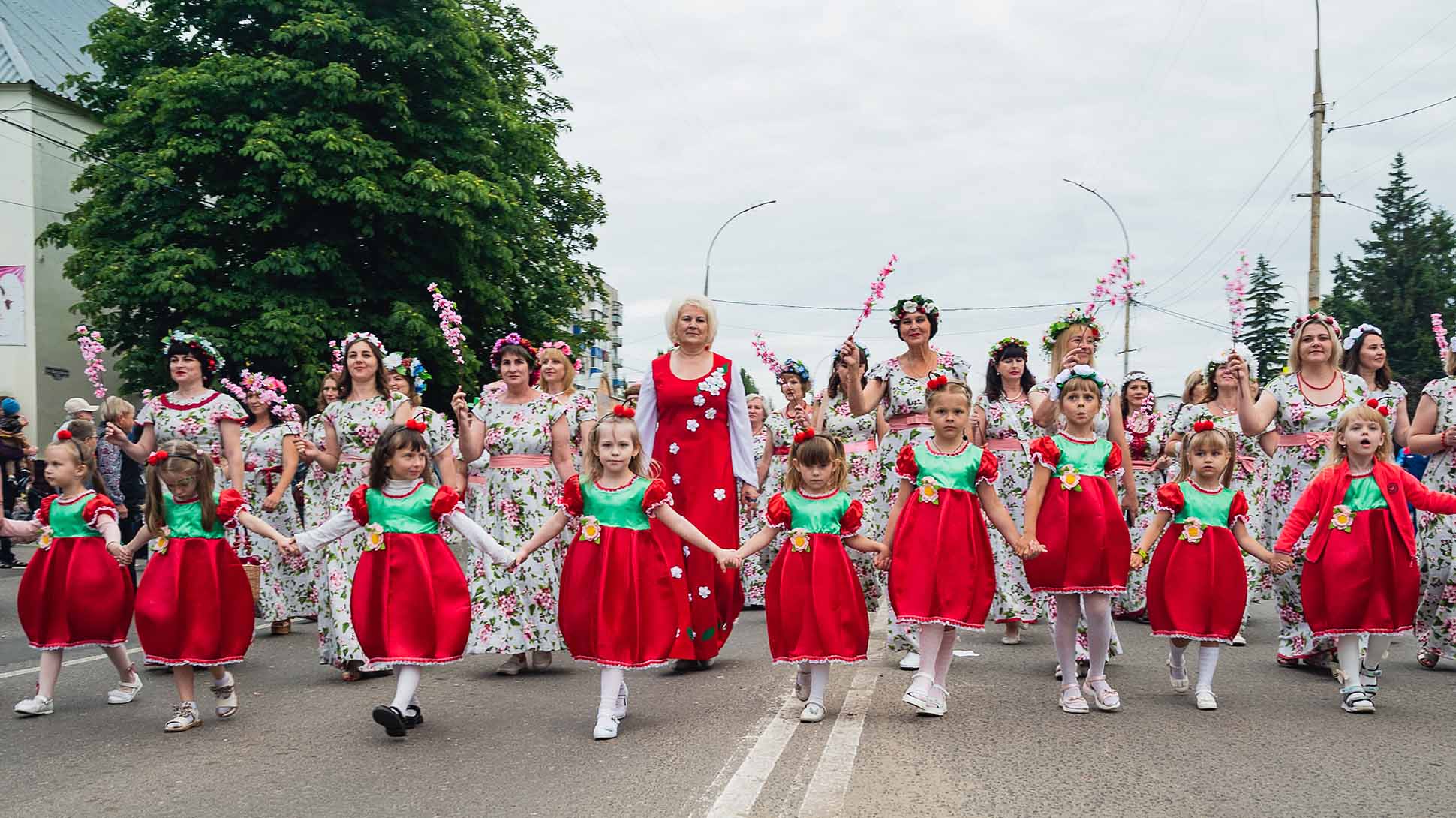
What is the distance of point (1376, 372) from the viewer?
8.64m

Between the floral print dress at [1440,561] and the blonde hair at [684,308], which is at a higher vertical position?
the blonde hair at [684,308]

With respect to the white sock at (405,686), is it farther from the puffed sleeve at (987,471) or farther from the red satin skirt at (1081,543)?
the red satin skirt at (1081,543)

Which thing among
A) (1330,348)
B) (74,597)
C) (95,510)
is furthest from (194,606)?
(1330,348)

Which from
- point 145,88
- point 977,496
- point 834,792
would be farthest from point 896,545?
Answer: point 145,88

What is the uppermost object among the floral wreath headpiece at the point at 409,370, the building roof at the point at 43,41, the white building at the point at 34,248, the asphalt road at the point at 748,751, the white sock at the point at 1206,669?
the building roof at the point at 43,41

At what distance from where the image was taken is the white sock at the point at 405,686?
6.14 meters

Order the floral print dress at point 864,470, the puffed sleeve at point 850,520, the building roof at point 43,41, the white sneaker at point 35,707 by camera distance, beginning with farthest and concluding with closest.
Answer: the building roof at point 43,41, the floral print dress at point 864,470, the white sneaker at point 35,707, the puffed sleeve at point 850,520

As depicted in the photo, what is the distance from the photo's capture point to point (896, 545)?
666 centimetres

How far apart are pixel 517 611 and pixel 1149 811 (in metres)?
4.80

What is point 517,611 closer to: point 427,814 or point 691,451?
point 691,451

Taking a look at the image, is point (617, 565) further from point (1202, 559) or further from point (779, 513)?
point (1202, 559)

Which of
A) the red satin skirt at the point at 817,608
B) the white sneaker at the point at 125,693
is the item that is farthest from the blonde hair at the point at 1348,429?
the white sneaker at the point at 125,693

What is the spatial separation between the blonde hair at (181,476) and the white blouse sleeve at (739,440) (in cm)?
259

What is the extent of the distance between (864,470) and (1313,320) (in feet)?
13.1
